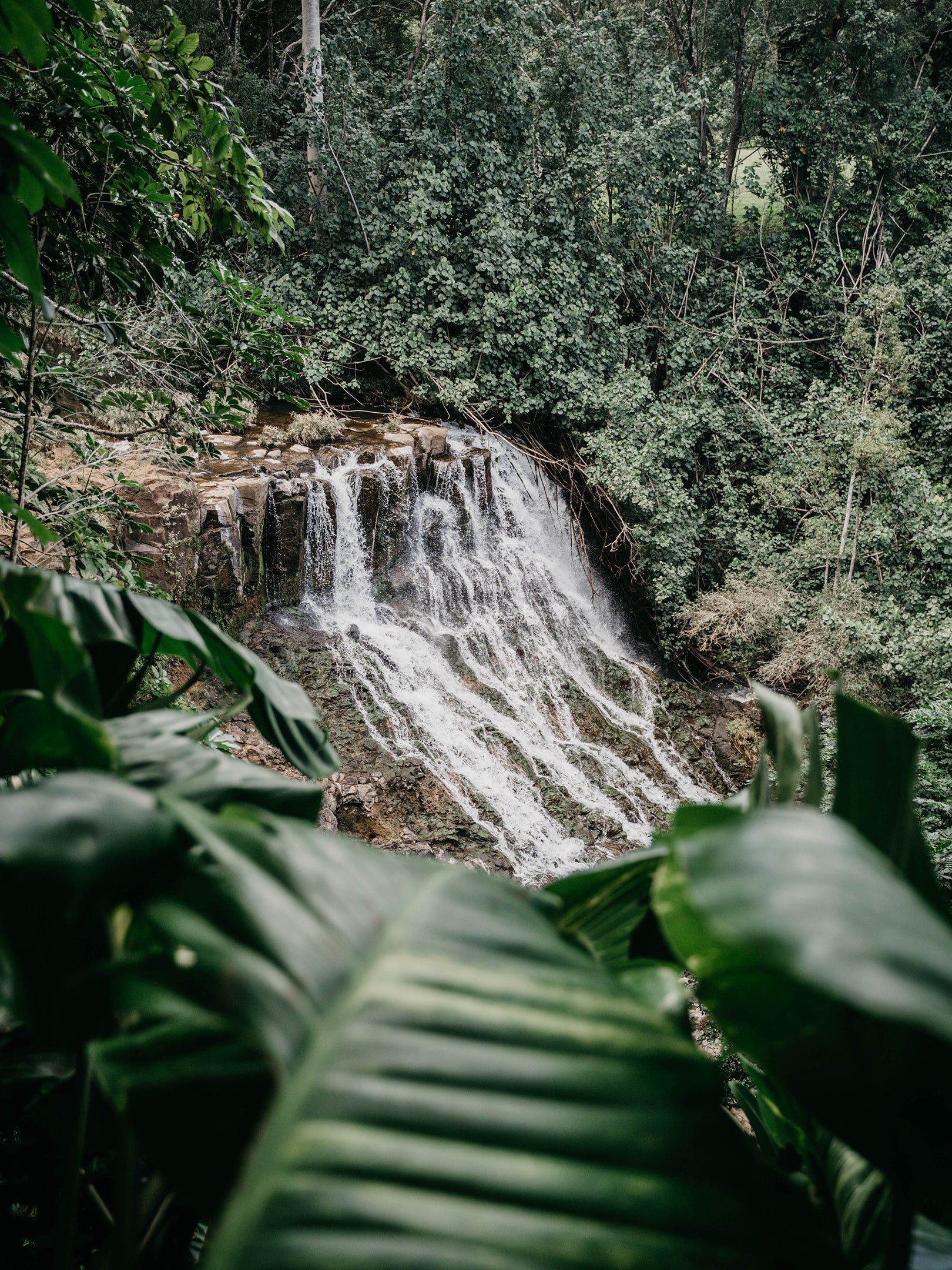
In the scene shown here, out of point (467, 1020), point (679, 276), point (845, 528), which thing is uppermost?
point (679, 276)

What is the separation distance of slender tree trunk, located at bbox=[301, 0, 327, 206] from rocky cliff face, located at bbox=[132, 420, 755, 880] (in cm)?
334

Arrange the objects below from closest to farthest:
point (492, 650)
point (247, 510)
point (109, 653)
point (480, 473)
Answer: point (109, 653) → point (247, 510) → point (492, 650) → point (480, 473)

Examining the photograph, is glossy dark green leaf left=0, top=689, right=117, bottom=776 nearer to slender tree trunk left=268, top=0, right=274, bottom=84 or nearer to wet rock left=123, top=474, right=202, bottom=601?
wet rock left=123, top=474, right=202, bottom=601

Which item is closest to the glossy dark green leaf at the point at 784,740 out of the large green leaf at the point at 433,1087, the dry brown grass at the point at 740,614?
the large green leaf at the point at 433,1087

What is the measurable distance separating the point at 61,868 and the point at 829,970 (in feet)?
1.41

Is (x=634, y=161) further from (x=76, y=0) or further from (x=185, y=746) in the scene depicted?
(x=185, y=746)

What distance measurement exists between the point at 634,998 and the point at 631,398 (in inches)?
366

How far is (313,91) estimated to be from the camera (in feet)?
29.8

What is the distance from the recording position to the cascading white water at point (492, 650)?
20.9 feet

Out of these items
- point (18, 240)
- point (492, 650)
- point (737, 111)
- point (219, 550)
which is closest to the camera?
point (18, 240)

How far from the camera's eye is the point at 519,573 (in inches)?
330

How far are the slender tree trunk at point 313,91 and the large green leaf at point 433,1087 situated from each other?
1028 centimetres

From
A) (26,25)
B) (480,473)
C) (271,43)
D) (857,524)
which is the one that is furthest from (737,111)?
(26,25)

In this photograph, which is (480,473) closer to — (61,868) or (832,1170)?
(832,1170)
